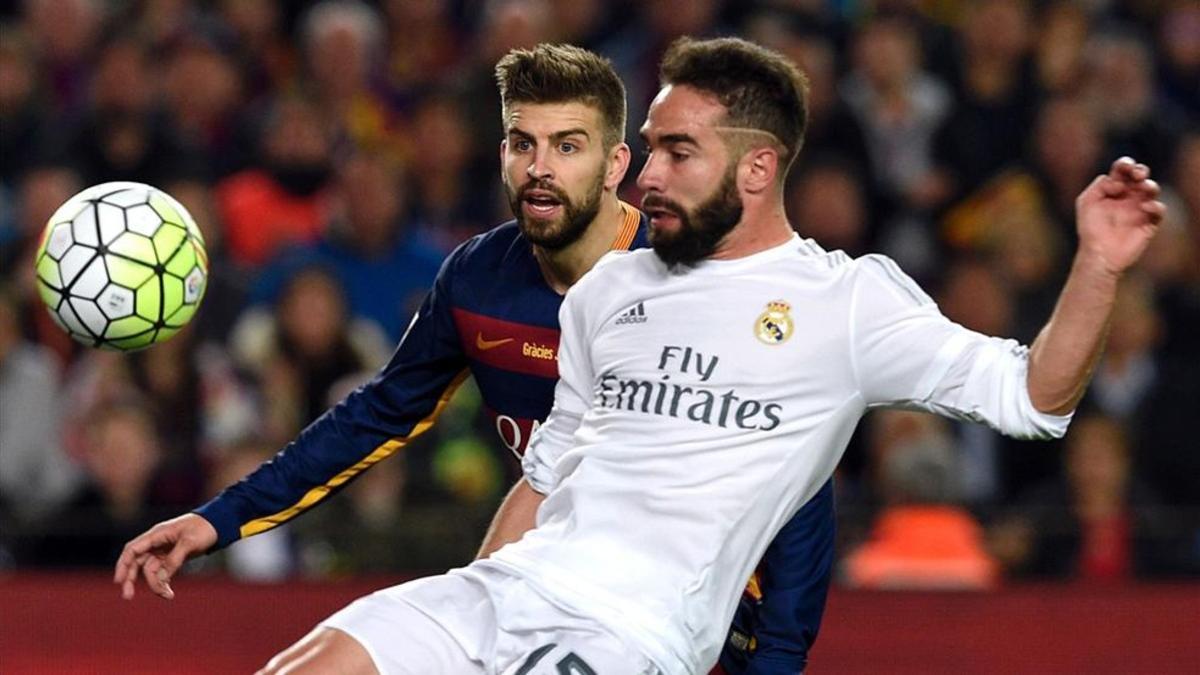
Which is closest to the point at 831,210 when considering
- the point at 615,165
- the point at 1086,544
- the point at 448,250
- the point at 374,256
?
the point at 448,250

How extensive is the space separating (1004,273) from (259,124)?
3.40m

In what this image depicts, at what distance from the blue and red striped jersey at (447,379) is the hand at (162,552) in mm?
96

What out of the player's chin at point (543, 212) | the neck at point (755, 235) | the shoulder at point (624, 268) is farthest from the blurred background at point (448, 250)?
the neck at point (755, 235)

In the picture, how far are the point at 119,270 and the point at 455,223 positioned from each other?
4333mm

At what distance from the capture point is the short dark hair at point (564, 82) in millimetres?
4836

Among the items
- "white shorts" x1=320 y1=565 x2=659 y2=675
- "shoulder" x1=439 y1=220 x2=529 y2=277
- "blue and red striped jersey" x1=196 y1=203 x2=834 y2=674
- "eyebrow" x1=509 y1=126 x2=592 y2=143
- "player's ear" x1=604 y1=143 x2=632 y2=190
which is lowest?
"white shorts" x1=320 y1=565 x2=659 y2=675

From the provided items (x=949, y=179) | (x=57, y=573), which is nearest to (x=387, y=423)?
(x=57, y=573)

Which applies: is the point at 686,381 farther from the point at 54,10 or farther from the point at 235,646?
the point at 54,10

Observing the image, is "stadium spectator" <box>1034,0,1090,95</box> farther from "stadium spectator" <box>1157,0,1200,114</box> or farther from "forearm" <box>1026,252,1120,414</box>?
"forearm" <box>1026,252,1120,414</box>

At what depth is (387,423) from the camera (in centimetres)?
504

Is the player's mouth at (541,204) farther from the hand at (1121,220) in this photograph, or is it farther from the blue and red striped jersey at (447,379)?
the hand at (1121,220)

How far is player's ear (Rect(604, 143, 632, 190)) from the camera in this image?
4922 mm

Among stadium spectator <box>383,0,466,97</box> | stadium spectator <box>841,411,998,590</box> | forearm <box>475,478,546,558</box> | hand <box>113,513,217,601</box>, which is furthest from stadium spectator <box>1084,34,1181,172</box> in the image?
hand <box>113,513,217,601</box>

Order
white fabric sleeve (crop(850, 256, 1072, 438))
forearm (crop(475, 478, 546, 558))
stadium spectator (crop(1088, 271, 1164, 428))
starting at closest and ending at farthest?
white fabric sleeve (crop(850, 256, 1072, 438)), forearm (crop(475, 478, 546, 558)), stadium spectator (crop(1088, 271, 1164, 428))
